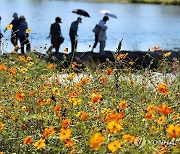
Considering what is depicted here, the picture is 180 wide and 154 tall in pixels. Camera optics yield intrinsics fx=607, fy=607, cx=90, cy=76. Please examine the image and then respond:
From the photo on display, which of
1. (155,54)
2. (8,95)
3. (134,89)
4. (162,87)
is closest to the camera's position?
(162,87)

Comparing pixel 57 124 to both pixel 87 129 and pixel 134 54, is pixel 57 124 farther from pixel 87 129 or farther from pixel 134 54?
pixel 134 54

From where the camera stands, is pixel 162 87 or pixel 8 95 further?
pixel 8 95

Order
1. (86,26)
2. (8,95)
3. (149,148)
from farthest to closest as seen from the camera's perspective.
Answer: (86,26) < (8,95) < (149,148)

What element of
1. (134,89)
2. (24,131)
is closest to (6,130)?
(24,131)

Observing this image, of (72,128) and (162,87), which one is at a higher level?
(162,87)

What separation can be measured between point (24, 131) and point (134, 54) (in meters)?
10.4

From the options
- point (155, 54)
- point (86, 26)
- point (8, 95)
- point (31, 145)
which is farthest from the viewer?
point (86, 26)

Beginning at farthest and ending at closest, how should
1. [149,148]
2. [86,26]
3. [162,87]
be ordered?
[86,26]
[162,87]
[149,148]

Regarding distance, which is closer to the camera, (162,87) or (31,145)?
(162,87)

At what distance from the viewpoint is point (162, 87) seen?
3549mm

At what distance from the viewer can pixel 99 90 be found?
499cm

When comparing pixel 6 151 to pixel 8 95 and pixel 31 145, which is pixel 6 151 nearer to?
pixel 31 145

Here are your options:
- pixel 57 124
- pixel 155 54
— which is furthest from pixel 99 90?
pixel 155 54

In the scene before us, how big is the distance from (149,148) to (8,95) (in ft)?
5.70
